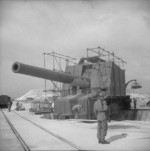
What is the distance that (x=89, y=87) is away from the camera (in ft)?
62.1

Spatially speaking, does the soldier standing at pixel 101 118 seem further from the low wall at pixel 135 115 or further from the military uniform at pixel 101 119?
the low wall at pixel 135 115

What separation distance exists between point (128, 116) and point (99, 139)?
38.2 ft

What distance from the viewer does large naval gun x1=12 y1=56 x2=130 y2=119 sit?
56.0 ft

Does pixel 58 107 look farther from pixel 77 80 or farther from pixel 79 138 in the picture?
pixel 79 138

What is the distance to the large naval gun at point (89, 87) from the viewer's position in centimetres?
1708

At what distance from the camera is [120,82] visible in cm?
2058

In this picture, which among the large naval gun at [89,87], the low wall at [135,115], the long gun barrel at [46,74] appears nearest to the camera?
the long gun barrel at [46,74]

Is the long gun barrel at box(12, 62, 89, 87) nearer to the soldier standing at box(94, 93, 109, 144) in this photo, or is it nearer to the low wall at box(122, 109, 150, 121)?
the low wall at box(122, 109, 150, 121)

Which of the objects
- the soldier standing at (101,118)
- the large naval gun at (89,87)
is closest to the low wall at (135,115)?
the large naval gun at (89,87)

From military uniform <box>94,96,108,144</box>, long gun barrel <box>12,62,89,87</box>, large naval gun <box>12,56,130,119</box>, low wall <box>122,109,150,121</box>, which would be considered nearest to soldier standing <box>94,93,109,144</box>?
military uniform <box>94,96,108,144</box>

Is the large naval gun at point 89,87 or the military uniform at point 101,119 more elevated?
the large naval gun at point 89,87

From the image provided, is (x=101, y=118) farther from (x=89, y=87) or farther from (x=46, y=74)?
(x=89, y=87)

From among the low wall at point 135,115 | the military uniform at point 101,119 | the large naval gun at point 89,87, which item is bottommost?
the low wall at point 135,115

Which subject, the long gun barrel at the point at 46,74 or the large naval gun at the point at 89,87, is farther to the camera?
the large naval gun at the point at 89,87
